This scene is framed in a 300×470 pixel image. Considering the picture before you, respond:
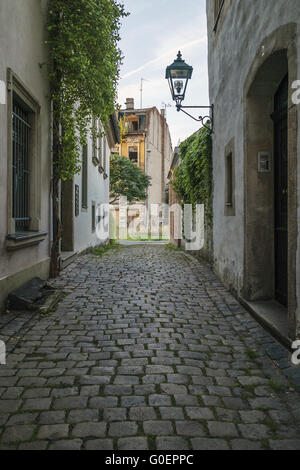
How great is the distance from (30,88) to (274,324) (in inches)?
194

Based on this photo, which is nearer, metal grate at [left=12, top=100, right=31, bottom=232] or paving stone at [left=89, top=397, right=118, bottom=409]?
paving stone at [left=89, top=397, right=118, bottom=409]

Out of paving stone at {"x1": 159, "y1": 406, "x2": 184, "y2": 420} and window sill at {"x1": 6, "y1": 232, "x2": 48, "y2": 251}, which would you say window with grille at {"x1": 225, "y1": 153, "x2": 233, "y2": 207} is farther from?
paving stone at {"x1": 159, "y1": 406, "x2": 184, "y2": 420}

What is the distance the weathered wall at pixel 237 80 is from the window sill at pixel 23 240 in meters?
3.07

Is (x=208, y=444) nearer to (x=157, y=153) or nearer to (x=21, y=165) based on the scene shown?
(x=21, y=165)

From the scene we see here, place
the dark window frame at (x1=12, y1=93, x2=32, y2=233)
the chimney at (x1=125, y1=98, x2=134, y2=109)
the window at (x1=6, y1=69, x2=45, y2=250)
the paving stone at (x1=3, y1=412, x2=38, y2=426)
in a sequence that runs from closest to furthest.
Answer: the paving stone at (x1=3, y1=412, x2=38, y2=426) < the window at (x1=6, y1=69, x2=45, y2=250) < the dark window frame at (x1=12, y1=93, x2=32, y2=233) < the chimney at (x1=125, y1=98, x2=134, y2=109)

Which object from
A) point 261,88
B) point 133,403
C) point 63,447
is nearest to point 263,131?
point 261,88

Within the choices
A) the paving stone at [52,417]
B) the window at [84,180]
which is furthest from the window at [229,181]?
the window at [84,180]

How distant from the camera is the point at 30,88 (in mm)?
6070

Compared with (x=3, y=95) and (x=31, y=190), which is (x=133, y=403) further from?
(x=31, y=190)

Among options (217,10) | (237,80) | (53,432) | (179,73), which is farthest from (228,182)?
(53,432)

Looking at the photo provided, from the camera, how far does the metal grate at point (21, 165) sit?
5.91m

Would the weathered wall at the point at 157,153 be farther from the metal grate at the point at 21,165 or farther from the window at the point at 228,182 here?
the metal grate at the point at 21,165

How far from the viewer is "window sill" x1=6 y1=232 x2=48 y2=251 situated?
5039mm

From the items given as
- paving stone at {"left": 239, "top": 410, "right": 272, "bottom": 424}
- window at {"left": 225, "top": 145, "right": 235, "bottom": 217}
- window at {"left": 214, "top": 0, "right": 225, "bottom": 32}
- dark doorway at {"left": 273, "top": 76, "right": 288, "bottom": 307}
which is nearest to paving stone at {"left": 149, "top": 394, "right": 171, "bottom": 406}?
paving stone at {"left": 239, "top": 410, "right": 272, "bottom": 424}
